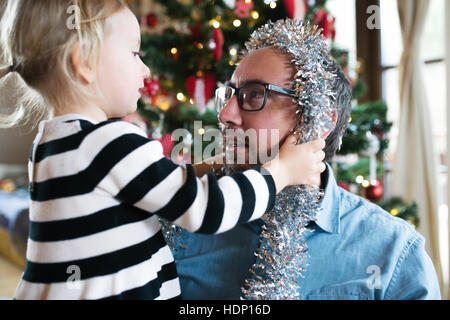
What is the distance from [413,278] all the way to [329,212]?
0.78 ft

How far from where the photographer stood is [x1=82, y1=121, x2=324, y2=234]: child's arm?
739mm

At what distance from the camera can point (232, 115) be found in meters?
1.09

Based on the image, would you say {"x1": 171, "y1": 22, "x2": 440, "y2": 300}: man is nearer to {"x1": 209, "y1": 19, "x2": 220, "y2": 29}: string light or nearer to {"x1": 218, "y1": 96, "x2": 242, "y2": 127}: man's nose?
{"x1": 218, "y1": 96, "x2": 242, "y2": 127}: man's nose

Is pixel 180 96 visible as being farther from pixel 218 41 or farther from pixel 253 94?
pixel 253 94

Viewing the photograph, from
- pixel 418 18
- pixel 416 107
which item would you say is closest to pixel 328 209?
pixel 416 107

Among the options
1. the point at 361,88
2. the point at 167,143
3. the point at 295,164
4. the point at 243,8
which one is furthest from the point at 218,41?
the point at 295,164

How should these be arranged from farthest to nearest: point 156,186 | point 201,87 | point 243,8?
1. point 201,87
2. point 243,8
3. point 156,186

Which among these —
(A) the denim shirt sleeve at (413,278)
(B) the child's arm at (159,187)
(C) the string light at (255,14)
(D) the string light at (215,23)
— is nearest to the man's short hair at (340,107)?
(A) the denim shirt sleeve at (413,278)

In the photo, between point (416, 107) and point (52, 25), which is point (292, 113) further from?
point (416, 107)

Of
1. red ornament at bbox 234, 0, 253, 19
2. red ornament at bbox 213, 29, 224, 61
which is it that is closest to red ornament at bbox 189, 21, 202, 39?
red ornament at bbox 213, 29, 224, 61

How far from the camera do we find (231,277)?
1.04 m

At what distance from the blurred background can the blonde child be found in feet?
0.88

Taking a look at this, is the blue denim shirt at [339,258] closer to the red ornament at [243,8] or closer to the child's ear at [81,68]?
the child's ear at [81,68]

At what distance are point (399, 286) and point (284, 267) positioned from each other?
270 millimetres
